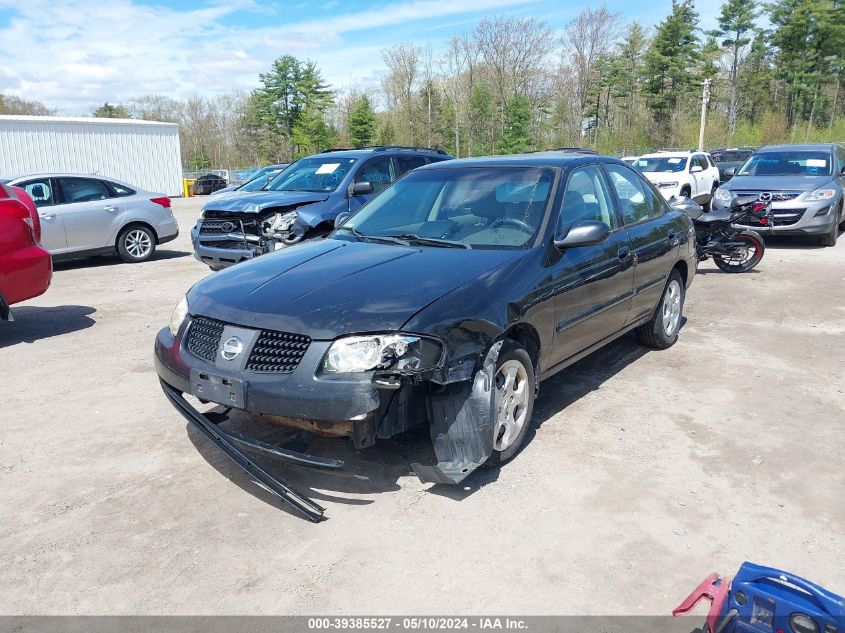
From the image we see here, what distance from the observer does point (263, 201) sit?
910 cm

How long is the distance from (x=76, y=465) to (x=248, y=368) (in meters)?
1.50

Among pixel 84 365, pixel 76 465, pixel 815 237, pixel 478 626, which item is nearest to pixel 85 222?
pixel 84 365

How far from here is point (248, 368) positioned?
11.1 feet

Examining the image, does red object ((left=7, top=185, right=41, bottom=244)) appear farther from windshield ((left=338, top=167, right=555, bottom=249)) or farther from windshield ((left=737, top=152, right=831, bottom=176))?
windshield ((left=737, top=152, right=831, bottom=176))

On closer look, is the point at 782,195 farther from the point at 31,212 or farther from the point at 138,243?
the point at 31,212

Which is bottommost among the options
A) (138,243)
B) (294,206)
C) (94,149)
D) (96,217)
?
(138,243)

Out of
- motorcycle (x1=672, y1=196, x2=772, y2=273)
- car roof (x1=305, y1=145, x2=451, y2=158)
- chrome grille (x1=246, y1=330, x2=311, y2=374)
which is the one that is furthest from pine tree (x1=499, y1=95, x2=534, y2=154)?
chrome grille (x1=246, y1=330, x2=311, y2=374)

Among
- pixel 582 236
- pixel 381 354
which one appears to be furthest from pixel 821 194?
pixel 381 354

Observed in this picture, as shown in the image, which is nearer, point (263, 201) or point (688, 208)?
point (688, 208)

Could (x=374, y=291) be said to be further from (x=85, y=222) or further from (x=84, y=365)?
(x=85, y=222)

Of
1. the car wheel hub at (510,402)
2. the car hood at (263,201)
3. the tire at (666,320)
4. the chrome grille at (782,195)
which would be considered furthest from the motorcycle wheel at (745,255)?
the car wheel hub at (510,402)

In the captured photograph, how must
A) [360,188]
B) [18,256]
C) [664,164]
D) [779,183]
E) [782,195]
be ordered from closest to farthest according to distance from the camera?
[18,256] → [360,188] → [782,195] → [779,183] → [664,164]

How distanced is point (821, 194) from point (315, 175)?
8.80 metres

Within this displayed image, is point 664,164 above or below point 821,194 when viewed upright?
above
